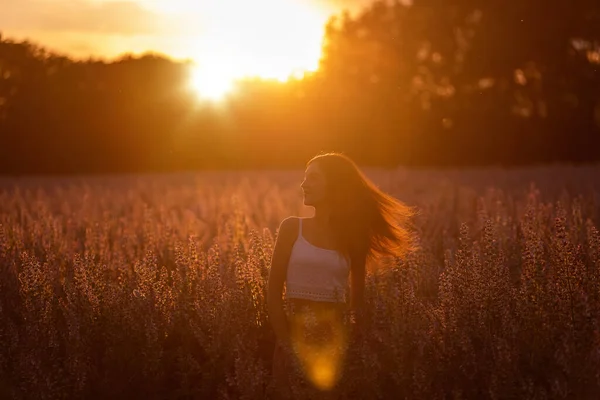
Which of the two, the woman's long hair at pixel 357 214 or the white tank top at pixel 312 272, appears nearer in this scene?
the white tank top at pixel 312 272

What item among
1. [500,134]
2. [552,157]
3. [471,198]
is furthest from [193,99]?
[471,198]

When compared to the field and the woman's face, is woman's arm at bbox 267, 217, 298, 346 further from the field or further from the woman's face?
the field

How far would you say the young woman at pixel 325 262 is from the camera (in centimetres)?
376

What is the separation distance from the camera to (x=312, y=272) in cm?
413

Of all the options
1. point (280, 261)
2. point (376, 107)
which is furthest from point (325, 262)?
point (376, 107)

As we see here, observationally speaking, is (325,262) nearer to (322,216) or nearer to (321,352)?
(322,216)

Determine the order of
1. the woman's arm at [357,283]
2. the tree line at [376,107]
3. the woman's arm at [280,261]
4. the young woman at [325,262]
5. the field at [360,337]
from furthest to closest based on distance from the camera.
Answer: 1. the tree line at [376,107]
2. the woman's arm at [357,283]
3. the woman's arm at [280,261]
4. the young woman at [325,262]
5. the field at [360,337]

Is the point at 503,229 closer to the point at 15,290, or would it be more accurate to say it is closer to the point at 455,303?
the point at 455,303

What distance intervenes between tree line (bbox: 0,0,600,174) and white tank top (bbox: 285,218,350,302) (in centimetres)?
3306

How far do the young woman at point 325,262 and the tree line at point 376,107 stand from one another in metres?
32.8

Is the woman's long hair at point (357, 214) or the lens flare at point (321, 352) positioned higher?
the woman's long hair at point (357, 214)

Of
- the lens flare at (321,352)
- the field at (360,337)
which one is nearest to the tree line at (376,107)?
the field at (360,337)

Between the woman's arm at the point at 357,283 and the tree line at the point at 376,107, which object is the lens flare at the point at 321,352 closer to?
the woman's arm at the point at 357,283

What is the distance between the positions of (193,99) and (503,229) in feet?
116
